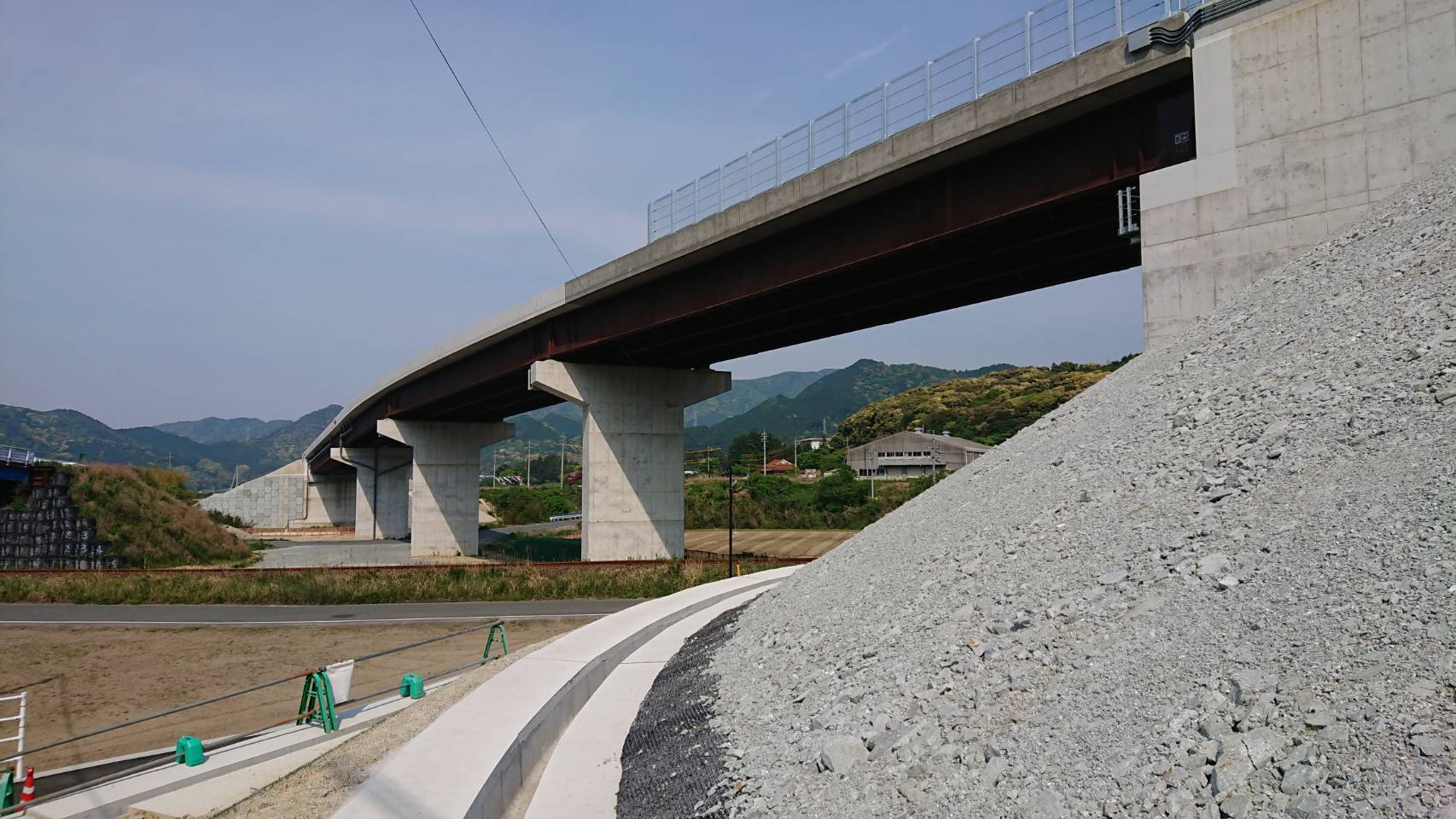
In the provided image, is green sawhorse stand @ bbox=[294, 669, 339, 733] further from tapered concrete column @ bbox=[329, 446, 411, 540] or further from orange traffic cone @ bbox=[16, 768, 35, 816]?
tapered concrete column @ bbox=[329, 446, 411, 540]

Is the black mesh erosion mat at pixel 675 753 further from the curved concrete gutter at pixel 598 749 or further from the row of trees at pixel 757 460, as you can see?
the row of trees at pixel 757 460

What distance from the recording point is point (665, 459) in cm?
3781

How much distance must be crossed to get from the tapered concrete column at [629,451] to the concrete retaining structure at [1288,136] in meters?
23.7

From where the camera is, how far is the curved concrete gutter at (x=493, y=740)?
6184 millimetres

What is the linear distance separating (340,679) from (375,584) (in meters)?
16.9

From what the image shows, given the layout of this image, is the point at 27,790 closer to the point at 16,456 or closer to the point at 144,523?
the point at 144,523

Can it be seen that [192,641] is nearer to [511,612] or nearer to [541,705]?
[511,612]

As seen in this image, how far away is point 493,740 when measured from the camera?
7715mm

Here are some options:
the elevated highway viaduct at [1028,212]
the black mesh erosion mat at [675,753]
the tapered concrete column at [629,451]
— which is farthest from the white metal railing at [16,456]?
the black mesh erosion mat at [675,753]

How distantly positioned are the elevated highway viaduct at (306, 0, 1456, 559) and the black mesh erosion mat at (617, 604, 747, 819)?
10.6 metres

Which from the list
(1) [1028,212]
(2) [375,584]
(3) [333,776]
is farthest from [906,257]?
(2) [375,584]

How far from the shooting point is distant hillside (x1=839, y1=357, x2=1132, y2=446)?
4488 inches

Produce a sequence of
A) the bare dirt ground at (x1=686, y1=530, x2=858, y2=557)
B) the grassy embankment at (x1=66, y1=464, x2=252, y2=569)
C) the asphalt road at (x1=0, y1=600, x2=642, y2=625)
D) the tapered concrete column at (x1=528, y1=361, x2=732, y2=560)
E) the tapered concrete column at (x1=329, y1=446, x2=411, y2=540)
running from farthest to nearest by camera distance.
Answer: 1. the tapered concrete column at (x1=329, y1=446, x2=411, y2=540)
2. the bare dirt ground at (x1=686, y1=530, x2=858, y2=557)
3. the grassy embankment at (x1=66, y1=464, x2=252, y2=569)
4. the tapered concrete column at (x1=528, y1=361, x2=732, y2=560)
5. the asphalt road at (x1=0, y1=600, x2=642, y2=625)

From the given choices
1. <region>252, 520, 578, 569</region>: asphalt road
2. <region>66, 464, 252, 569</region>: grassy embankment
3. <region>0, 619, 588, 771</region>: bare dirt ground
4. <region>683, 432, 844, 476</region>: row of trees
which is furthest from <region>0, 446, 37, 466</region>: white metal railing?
<region>683, 432, 844, 476</region>: row of trees
